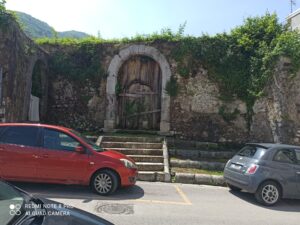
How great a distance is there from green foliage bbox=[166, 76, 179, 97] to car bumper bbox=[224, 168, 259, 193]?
6.11 m

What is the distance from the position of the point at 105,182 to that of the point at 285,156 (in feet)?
→ 14.4

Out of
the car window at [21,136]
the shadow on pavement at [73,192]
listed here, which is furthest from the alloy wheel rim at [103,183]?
the car window at [21,136]

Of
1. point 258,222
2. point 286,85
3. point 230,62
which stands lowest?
point 258,222

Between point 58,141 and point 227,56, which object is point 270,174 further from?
point 227,56

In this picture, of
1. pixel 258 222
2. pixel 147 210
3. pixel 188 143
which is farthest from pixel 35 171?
pixel 188 143

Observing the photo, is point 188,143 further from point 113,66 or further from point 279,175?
point 279,175

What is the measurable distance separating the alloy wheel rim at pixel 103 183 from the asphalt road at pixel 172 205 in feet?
0.59

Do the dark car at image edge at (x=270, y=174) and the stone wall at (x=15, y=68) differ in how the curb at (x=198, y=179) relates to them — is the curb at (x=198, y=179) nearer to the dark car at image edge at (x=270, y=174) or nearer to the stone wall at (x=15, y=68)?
the dark car at image edge at (x=270, y=174)

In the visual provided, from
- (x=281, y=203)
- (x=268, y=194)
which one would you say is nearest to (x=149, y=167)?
(x=268, y=194)

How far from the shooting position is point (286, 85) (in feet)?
47.1

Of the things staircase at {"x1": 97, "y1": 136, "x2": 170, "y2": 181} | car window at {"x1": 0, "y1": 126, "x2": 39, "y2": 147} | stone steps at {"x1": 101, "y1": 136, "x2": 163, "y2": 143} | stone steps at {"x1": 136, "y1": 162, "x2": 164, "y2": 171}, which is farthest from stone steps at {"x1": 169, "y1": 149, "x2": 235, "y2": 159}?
car window at {"x1": 0, "y1": 126, "x2": 39, "y2": 147}

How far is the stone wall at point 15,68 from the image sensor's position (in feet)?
37.1

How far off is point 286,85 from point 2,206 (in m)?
13.1

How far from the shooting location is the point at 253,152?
9.05 m
